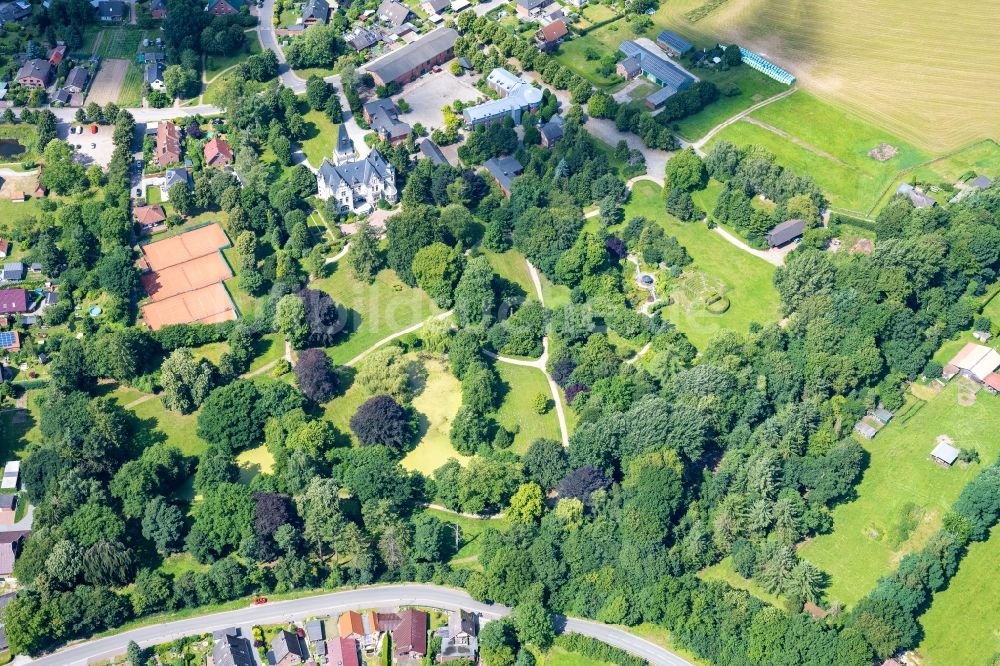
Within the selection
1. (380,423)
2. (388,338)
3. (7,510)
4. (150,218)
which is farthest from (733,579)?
(150,218)

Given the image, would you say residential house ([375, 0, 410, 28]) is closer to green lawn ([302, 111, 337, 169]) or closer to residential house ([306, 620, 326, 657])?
Result: green lawn ([302, 111, 337, 169])

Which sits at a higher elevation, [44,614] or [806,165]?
[806,165]

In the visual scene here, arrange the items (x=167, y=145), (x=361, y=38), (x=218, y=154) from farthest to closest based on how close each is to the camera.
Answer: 1. (x=361, y=38)
2. (x=167, y=145)
3. (x=218, y=154)

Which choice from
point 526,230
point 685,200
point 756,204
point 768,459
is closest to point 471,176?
point 526,230

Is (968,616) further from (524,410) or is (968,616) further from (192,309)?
(192,309)

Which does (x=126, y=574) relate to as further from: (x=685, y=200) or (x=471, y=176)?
(x=685, y=200)

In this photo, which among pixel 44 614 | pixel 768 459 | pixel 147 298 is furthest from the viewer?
pixel 147 298

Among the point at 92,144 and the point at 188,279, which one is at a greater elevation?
the point at 92,144
